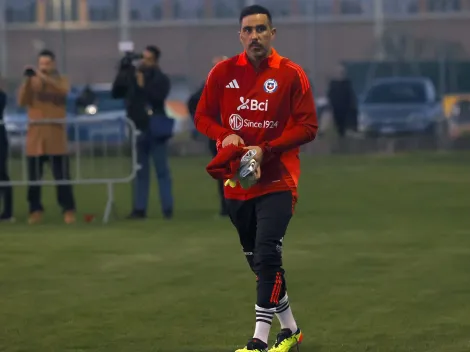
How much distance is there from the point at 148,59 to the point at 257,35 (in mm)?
8691

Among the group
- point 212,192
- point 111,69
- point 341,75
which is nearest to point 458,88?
point 341,75

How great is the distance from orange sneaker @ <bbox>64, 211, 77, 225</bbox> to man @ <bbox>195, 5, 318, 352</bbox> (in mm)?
8345

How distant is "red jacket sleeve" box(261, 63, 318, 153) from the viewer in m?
7.30

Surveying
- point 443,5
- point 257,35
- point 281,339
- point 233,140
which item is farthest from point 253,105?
point 443,5

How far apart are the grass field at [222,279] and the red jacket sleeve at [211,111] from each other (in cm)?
127

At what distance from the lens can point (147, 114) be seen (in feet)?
51.4

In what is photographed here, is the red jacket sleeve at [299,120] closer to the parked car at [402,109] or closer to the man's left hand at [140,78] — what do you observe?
the man's left hand at [140,78]

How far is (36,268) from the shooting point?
11.6 metres

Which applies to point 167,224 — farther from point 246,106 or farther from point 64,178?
point 246,106

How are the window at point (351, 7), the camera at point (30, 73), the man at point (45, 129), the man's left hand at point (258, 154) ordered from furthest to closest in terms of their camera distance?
the window at point (351, 7) < the man at point (45, 129) < the camera at point (30, 73) < the man's left hand at point (258, 154)

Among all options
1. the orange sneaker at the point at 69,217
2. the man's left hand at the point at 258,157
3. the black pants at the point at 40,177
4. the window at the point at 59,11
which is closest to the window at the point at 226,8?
the window at the point at 59,11

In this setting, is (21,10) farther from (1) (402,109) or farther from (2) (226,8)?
(1) (402,109)

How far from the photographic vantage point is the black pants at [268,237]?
290 inches

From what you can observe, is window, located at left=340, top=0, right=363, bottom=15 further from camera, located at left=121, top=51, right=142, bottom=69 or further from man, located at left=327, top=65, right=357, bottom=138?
camera, located at left=121, top=51, right=142, bottom=69
